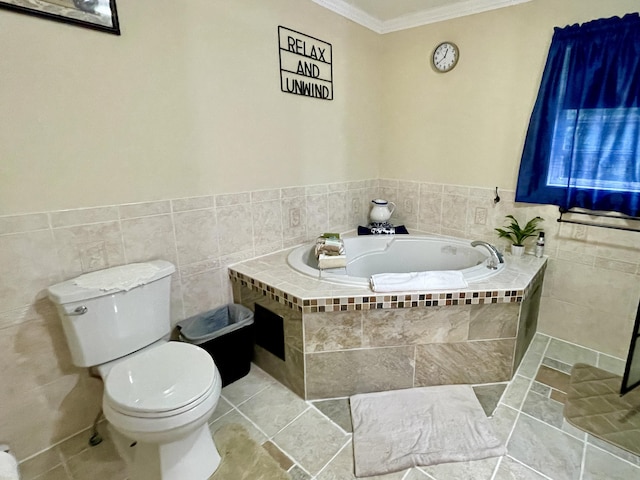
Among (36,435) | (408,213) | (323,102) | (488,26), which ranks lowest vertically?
(36,435)

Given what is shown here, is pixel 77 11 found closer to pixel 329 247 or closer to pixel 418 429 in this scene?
pixel 329 247

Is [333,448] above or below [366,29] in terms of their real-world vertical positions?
below

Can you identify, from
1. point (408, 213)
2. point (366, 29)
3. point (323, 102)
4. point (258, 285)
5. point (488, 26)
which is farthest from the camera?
point (408, 213)

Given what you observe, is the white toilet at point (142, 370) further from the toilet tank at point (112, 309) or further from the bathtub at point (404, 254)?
the bathtub at point (404, 254)

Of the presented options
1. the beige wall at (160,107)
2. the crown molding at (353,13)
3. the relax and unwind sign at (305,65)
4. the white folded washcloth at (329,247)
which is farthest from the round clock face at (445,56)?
the white folded washcloth at (329,247)

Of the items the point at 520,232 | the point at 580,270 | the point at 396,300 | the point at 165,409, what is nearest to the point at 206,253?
the point at 165,409

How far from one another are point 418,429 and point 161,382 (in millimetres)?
1201

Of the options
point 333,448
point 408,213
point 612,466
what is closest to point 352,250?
point 408,213

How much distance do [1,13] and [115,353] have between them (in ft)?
4.63

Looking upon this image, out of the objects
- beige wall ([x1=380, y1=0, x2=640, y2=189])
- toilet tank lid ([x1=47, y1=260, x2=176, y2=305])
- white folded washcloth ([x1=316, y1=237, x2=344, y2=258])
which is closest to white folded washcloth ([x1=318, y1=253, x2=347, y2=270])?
white folded washcloth ([x1=316, y1=237, x2=344, y2=258])

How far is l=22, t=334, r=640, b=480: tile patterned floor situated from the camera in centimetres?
144

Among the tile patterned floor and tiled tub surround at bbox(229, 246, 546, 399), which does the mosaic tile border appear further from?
the tile patterned floor

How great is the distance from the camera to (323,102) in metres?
2.59

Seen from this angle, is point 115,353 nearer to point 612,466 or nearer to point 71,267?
point 71,267
